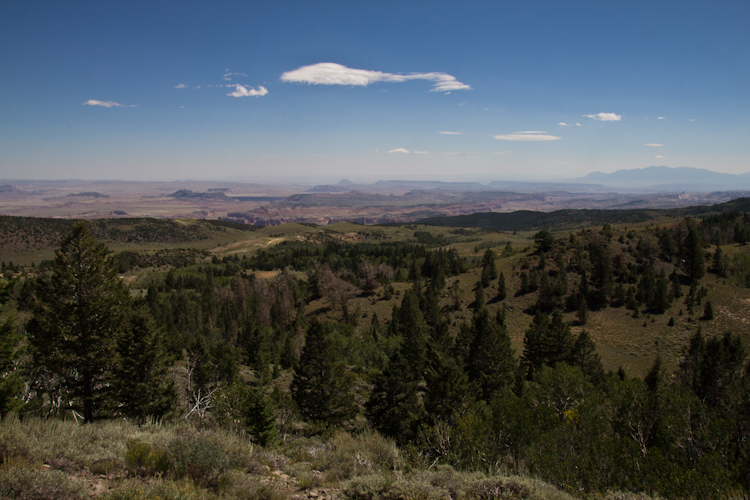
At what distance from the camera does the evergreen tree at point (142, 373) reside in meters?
22.7

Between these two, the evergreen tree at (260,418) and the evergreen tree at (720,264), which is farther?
the evergreen tree at (720,264)

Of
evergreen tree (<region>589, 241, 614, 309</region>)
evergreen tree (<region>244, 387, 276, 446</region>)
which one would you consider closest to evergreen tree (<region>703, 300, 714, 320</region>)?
evergreen tree (<region>589, 241, 614, 309</region>)

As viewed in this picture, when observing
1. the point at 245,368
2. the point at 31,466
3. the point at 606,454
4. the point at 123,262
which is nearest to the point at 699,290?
the point at 606,454

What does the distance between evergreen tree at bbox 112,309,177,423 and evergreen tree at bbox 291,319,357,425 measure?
30.7 ft

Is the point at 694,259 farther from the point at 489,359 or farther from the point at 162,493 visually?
the point at 162,493

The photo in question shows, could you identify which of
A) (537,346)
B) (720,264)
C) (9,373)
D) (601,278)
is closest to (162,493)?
(9,373)

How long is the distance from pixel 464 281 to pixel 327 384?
249 ft

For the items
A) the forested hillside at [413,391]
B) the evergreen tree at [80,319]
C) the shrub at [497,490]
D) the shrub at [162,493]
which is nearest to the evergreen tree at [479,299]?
the forested hillside at [413,391]

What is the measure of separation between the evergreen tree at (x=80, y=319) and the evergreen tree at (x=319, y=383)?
13.2m

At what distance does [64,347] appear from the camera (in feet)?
63.9

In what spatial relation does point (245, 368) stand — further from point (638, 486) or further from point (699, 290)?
point (699, 290)

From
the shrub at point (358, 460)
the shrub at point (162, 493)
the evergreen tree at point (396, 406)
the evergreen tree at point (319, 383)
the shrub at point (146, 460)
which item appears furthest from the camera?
the evergreen tree at point (319, 383)

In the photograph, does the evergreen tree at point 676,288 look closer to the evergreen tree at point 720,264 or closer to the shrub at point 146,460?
the evergreen tree at point 720,264

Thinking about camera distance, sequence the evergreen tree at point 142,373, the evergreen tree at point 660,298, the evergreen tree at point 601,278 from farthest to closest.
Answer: the evergreen tree at point 601,278, the evergreen tree at point 660,298, the evergreen tree at point 142,373
